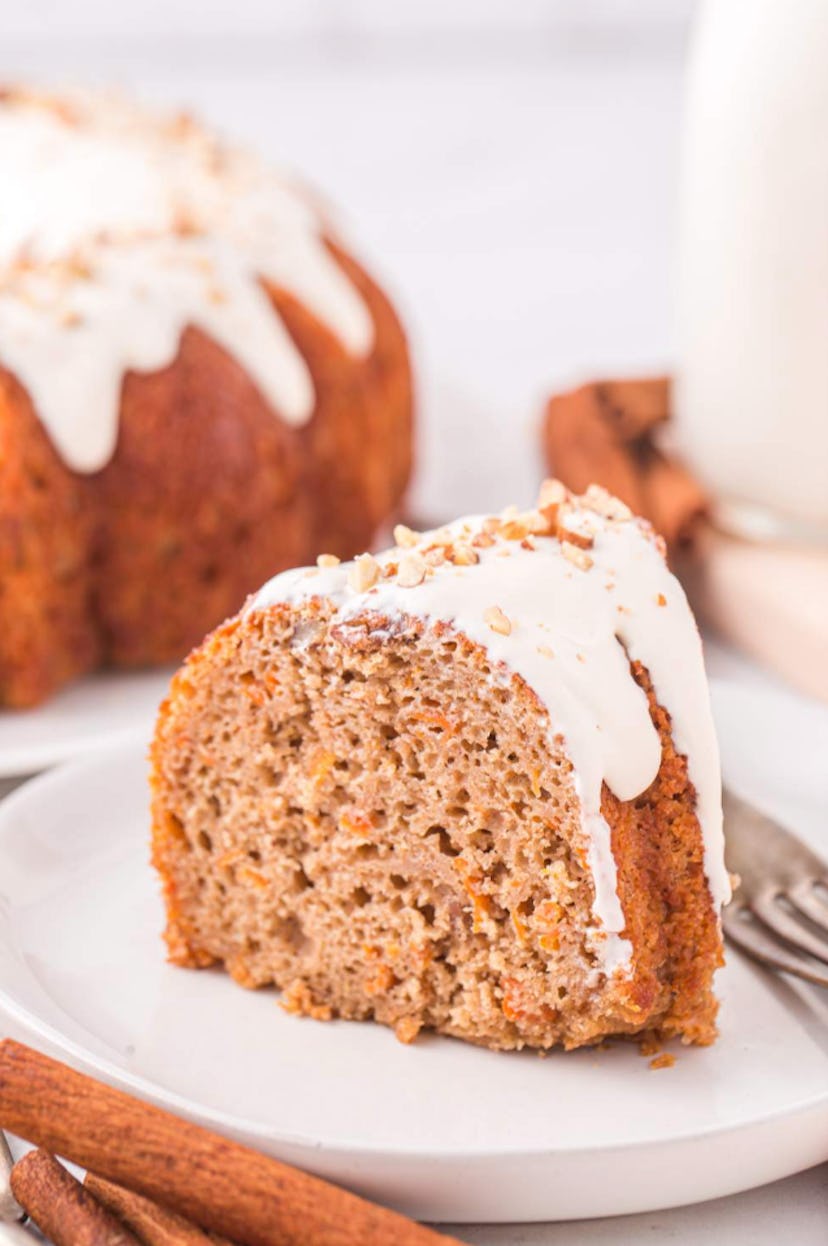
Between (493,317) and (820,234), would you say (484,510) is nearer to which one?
(820,234)

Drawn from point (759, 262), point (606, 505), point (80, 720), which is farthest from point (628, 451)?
point (606, 505)

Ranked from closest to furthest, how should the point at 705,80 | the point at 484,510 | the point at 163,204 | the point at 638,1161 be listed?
the point at 638,1161 < the point at 705,80 < the point at 163,204 < the point at 484,510

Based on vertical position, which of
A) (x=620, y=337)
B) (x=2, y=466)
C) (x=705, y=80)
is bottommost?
(x=620, y=337)

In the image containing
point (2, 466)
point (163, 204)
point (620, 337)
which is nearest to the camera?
point (2, 466)

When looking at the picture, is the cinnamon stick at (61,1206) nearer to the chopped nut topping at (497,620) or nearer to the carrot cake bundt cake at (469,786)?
the carrot cake bundt cake at (469,786)

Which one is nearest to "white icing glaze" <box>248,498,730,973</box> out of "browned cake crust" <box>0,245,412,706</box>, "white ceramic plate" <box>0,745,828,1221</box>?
"white ceramic plate" <box>0,745,828,1221</box>

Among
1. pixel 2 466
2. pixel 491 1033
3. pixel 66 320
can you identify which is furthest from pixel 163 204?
pixel 491 1033
